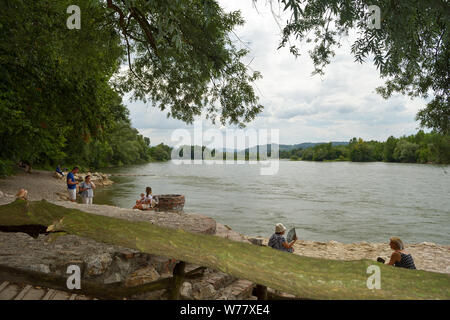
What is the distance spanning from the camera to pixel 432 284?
2471 millimetres

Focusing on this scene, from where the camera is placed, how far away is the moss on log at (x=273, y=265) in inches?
96.4

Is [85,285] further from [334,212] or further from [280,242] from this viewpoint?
[334,212]

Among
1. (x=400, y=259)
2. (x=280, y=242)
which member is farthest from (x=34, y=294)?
(x=400, y=259)

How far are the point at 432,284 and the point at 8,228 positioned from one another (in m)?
4.56

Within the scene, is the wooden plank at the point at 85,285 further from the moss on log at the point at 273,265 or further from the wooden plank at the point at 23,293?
the moss on log at the point at 273,265

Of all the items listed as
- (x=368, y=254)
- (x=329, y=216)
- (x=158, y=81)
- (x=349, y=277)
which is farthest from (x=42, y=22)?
(x=329, y=216)

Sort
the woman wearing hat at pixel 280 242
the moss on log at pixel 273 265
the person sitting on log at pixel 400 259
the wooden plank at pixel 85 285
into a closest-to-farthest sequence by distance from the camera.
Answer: the moss on log at pixel 273 265, the wooden plank at pixel 85 285, the person sitting on log at pixel 400 259, the woman wearing hat at pixel 280 242

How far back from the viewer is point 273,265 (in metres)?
2.72

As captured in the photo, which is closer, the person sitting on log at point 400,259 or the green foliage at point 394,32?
the green foliage at point 394,32

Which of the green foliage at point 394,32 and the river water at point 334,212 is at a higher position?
the green foliage at point 394,32

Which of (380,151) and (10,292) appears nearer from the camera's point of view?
(10,292)

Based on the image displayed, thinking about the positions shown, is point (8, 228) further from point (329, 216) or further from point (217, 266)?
point (329, 216)

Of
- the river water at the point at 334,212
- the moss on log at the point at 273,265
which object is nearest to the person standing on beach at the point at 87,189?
the river water at the point at 334,212

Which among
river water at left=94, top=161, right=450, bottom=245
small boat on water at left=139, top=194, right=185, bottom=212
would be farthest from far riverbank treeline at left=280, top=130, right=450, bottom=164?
small boat on water at left=139, top=194, right=185, bottom=212
